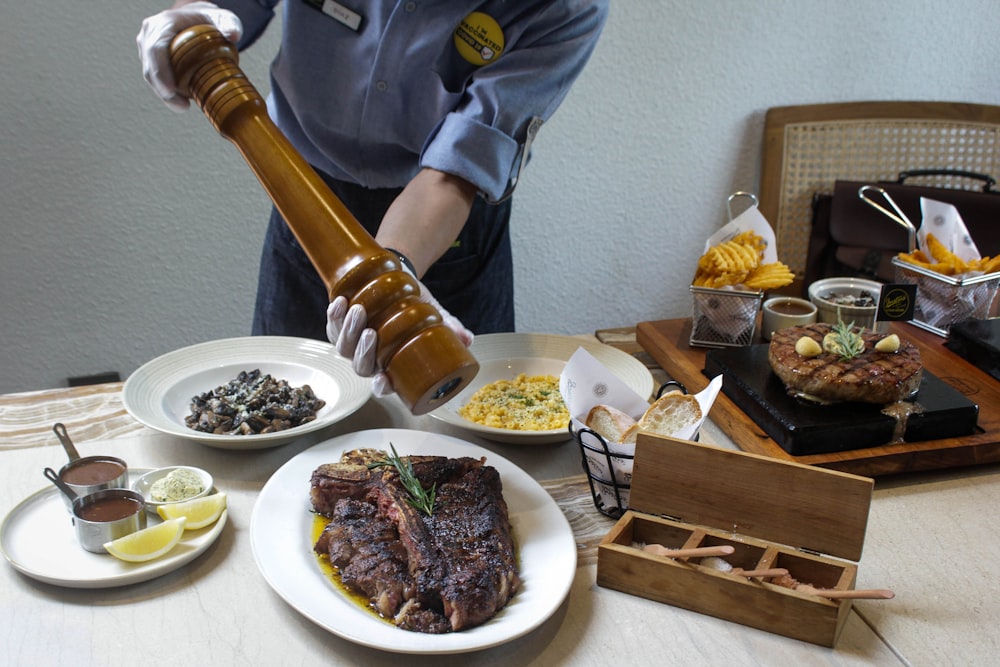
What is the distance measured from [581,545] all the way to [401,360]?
15.9 inches

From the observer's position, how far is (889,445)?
1.34 meters

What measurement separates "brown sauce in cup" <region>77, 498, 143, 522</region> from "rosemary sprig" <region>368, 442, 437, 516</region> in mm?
313

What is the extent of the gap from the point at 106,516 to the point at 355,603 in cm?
36

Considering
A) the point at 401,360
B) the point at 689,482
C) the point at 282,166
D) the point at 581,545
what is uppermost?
the point at 282,166

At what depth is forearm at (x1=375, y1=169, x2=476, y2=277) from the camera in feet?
4.81

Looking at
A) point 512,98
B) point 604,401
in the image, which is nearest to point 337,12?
point 512,98

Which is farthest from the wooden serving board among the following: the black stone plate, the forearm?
the forearm

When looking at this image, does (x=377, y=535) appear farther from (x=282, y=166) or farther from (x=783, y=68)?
(x=783, y=68)

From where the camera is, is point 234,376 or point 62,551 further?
point 234,376

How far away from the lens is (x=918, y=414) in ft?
4.39

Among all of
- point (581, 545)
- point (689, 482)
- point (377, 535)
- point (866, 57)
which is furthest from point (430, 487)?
point (866, 57)

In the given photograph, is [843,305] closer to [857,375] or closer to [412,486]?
[857,375]

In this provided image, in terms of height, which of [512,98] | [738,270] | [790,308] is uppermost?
[512,98]

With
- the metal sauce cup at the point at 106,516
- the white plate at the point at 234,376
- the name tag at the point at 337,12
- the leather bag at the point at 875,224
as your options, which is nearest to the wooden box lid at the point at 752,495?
the white plate at the point at 234,376
